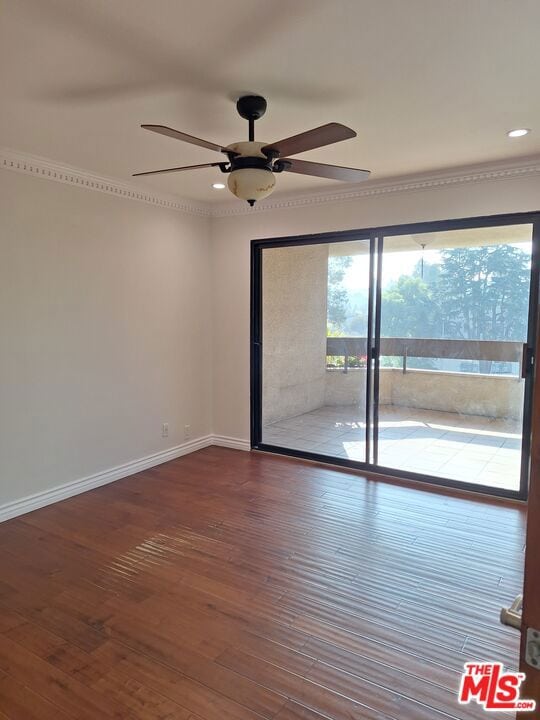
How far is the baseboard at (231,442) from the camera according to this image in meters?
4.98

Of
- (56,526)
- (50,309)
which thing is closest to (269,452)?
(56,526)

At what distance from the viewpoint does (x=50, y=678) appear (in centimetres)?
187

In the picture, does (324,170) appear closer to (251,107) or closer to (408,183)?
(251,107)

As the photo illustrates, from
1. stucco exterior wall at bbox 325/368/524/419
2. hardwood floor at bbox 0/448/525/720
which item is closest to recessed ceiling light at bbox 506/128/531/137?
stucco exterior wall at bbox 325/368/524/419

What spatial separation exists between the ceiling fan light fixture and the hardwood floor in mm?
2122

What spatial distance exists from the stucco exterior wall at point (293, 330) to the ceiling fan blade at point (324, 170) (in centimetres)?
198

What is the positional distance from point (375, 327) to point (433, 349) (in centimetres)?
55

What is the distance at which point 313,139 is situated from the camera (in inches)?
80.4

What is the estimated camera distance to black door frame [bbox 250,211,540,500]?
11.4 feet

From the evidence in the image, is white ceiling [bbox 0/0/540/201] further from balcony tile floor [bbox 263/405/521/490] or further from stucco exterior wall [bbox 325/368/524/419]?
balcony tile floor [bbox 263/405/521/490]

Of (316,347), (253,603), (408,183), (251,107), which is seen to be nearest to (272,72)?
(251,107)

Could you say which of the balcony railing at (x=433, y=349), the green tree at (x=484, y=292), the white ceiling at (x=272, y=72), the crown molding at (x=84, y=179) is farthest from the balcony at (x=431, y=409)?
the crown molding at (x=84, y=179)

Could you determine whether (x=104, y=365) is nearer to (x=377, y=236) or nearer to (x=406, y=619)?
(x=377, y=236)

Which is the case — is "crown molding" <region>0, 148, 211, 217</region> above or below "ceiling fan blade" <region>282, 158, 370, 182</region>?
above
